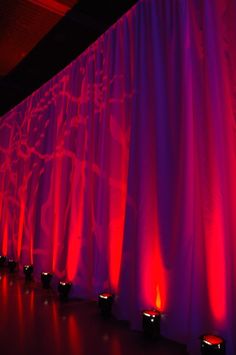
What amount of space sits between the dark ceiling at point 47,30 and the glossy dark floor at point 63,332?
196 cm

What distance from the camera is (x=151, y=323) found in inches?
57.9

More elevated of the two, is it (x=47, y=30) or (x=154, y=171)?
(x=47, y=30)

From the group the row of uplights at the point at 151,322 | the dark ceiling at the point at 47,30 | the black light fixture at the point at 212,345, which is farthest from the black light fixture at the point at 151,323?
the dark ceiling at the point at 47,30

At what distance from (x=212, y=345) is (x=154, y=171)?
893 millimetres

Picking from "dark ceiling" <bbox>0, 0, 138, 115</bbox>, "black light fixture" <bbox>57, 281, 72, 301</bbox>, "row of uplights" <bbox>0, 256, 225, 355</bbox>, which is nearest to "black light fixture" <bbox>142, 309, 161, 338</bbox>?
"row of uplights" <bbox>0, 256, 225, 355</bbox>

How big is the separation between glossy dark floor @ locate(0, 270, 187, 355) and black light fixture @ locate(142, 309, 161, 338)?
38 millimetres

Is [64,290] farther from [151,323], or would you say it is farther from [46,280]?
[151,323]

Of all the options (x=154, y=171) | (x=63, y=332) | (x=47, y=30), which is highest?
(x=47, y=30)

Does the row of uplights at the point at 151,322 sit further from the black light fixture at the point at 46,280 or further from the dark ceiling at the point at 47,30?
the dark ceiling at the point at 47,30

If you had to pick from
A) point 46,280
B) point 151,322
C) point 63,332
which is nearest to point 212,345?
point 151,322

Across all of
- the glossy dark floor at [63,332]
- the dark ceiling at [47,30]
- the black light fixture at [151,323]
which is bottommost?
the glossy dark floor at [63,332]

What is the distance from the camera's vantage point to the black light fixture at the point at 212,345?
3.76 ft

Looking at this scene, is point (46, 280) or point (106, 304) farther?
point (46, 280)

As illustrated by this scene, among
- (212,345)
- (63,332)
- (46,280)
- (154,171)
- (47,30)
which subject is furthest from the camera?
(46,280)
